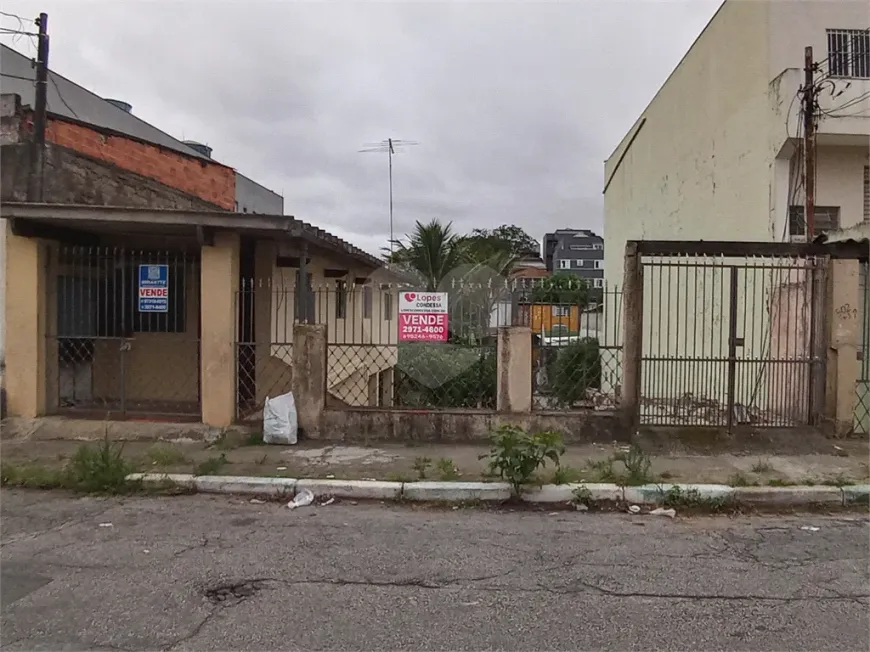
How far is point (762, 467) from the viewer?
6.71 metres

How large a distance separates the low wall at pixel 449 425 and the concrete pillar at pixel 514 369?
0.15 metres

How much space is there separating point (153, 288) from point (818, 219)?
1164cm

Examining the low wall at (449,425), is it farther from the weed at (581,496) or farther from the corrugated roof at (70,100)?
the corrugated roof at (70,100)

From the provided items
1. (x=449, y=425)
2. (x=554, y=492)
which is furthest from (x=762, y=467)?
(x=449, y=425)

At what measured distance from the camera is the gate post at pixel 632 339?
7668 mm

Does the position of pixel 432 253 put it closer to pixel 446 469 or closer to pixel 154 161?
pixel 154 161

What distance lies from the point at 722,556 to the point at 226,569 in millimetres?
3552

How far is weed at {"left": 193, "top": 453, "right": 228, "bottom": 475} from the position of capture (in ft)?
21.2

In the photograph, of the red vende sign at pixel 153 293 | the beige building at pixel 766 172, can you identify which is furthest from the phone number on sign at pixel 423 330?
the red vende sign at pixel 153 293

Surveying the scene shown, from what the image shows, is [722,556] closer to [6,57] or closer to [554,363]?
[554,363]

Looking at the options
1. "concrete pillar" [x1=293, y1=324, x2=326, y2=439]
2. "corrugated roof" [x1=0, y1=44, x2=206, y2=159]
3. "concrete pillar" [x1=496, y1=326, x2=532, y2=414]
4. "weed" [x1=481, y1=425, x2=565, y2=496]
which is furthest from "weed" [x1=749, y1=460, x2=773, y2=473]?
"corrugated roof" [x1=0, y1=44, x2=206, y2=159]

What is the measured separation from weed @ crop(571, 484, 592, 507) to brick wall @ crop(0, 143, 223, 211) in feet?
25.3

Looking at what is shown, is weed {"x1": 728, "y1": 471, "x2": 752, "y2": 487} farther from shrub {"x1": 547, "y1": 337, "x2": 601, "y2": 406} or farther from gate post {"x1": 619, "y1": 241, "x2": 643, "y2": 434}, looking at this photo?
shrub {"x1": 547, "y1": 337, "x2": 601, "y2": 406}

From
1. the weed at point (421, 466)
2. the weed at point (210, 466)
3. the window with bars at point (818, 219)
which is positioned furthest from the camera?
the window with bars at point (818, 219)
